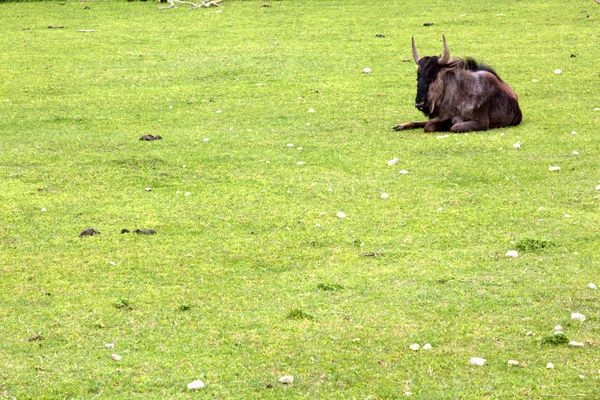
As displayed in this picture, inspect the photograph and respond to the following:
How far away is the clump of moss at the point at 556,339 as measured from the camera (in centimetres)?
612

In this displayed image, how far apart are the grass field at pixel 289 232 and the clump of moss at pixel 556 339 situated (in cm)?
4

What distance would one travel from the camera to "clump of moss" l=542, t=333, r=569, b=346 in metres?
6.12

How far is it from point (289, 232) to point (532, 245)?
7.55 feet

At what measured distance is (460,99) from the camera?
12734mm

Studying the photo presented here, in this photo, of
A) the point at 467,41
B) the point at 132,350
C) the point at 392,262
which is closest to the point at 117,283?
the point at 132,350

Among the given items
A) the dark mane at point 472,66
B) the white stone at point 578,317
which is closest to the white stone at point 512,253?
the white stone at point 578,317

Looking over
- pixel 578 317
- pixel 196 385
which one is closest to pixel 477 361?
pixel 578 317

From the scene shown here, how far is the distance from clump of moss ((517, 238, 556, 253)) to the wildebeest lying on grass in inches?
190

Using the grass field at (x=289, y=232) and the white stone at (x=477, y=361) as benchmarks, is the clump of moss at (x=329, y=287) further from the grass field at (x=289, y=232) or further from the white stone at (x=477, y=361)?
the white stone at (x=477, y=361)

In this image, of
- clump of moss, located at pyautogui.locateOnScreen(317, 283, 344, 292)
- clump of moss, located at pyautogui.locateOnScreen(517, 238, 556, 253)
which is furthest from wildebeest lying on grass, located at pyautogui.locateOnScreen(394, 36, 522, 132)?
clump of moss, located at pyautogui.locateOnScreen(317, 283, 344, 292)

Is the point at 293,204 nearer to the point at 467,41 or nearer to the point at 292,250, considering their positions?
the point at 292,250

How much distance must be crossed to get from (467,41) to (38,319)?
1421cm

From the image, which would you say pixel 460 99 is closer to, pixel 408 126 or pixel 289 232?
pixel 408 126

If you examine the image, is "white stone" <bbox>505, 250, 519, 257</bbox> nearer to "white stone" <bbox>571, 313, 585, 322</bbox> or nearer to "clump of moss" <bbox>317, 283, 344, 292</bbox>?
"white stone" <bbox>571, 313, 585, 322</bbox>
